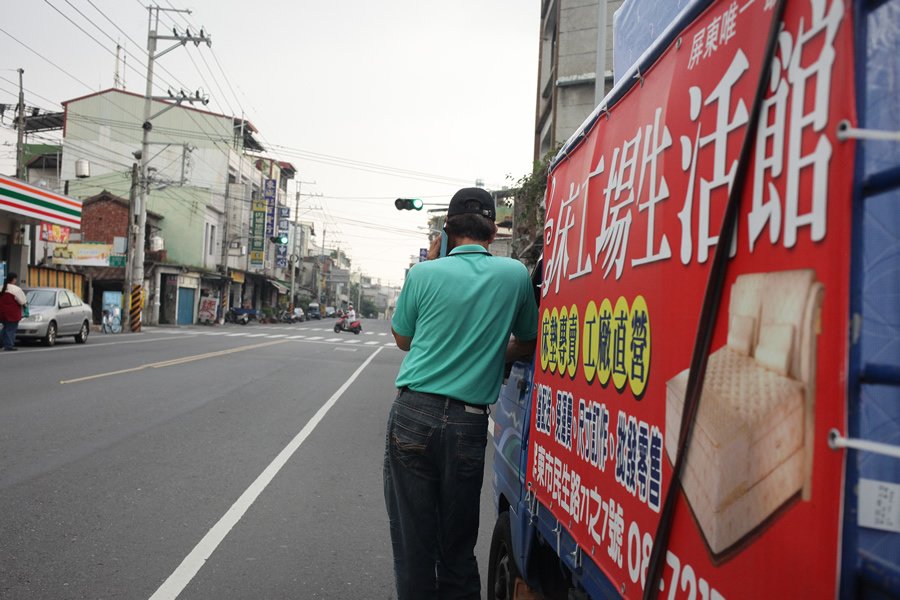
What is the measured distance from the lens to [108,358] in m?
15.4

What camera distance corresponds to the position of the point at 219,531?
15.1ft

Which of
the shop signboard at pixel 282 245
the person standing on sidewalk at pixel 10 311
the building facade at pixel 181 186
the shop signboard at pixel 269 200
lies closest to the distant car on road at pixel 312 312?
the shop signboard at pixel 282 245

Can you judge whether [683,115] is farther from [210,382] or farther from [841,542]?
[210,382]

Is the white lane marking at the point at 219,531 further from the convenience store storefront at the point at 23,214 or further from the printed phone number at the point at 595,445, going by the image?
the convenience store storefront at the point at 23,214

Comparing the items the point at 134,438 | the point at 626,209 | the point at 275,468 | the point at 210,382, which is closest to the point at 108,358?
the point at 210,382

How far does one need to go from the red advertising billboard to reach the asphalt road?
2445mm

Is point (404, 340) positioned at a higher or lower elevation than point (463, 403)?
higher

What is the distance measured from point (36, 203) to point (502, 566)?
2452 centimetres

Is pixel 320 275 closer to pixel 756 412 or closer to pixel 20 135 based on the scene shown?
pixel 20 135

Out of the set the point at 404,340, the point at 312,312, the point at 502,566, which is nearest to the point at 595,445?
the point at 404,340

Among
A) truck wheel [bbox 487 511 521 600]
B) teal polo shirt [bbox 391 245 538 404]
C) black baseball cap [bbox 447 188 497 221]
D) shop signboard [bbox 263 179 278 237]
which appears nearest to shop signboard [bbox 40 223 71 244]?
shop signboard [bbox 263 179 278 237]

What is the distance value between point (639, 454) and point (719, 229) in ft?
1.95

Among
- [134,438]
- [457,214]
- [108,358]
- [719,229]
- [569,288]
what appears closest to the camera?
[719,229]

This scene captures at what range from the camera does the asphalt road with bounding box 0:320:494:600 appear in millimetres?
3869
